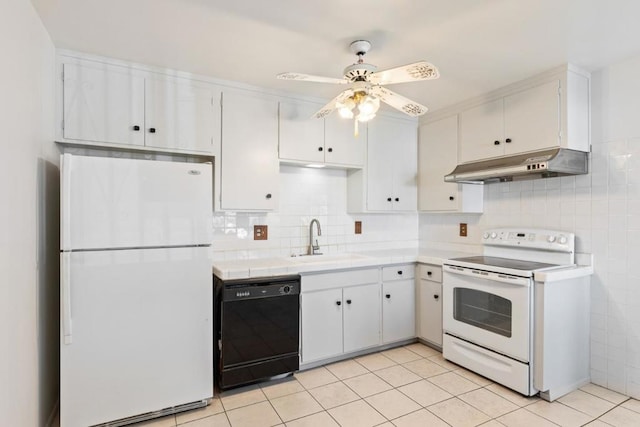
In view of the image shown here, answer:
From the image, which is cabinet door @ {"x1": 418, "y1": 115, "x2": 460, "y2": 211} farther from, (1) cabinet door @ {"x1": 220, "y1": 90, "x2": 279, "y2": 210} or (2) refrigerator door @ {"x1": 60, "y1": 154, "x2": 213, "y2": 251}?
(2) refrigerator door @ {"x1": 60, "y1": 154, "x2": 213, "y2": 251}

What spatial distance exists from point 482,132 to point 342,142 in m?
1.22

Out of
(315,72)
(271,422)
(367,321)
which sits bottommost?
(271,422)

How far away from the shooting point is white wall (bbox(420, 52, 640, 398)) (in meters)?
2.39

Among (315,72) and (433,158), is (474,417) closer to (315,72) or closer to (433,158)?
(433,158)

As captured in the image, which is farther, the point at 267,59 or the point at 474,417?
the point at 267,59

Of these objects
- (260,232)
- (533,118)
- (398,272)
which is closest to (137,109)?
(260,232)

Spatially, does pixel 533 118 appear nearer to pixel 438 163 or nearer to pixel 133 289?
pixel 438 163

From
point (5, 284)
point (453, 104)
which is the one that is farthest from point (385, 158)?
point (5, 284)

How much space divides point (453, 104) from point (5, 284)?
11.3 feet

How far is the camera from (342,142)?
129 inches

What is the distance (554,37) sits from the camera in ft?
6.89

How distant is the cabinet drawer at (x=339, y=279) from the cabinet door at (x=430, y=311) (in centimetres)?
49

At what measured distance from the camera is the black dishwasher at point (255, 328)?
2.41 m

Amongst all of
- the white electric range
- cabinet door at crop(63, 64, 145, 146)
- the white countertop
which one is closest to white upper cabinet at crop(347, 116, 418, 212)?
the white countertop
